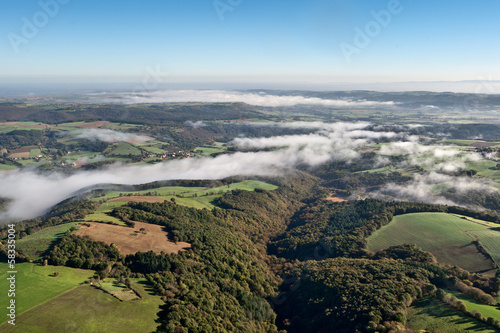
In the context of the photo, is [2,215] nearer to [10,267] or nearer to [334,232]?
[10,267]

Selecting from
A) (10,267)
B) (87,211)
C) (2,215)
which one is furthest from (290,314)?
(2,215)

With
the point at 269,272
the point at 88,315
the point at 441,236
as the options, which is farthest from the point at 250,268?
the point at 441,236

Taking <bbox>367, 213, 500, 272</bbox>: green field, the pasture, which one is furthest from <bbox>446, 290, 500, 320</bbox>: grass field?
the pasture

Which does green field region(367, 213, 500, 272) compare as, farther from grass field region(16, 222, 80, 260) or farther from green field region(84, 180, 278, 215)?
grass field region(16, 222, 80, 260)

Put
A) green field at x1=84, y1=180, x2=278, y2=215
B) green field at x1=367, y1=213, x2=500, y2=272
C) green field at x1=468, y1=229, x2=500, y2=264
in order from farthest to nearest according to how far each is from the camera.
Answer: green field at x1=84, y1=180, x2=278, y2=215 → green field at x1=367, y1=213, x2=500, y2=272 → green field at x1=468, y1=229, x2=500, y2=264

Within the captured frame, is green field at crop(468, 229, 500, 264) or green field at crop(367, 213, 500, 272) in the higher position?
green field at crop(468, 229, 500, 264)

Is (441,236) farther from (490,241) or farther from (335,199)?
(335,199)
